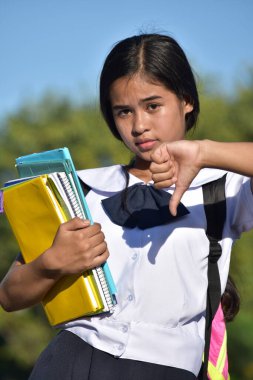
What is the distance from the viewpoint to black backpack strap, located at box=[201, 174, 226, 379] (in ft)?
7.19

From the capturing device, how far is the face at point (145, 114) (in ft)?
7.44

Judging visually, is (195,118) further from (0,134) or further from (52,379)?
(0,134)

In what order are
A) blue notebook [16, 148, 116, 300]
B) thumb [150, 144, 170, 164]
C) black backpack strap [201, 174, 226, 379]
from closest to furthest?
thumb [150, 144, 170, 164], blue notebook [16, 148, 116, 300], black backpack strap [201, 174, 226, 379]

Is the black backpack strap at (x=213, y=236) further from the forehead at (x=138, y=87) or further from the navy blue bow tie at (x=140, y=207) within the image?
the forehead at (x=138, y=87)

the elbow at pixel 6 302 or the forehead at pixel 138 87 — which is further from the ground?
the forehead at pixel 138 87

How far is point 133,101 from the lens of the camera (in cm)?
229

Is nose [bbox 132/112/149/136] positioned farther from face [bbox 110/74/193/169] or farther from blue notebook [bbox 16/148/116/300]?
blue notebook [bbox 16/148/116/300]

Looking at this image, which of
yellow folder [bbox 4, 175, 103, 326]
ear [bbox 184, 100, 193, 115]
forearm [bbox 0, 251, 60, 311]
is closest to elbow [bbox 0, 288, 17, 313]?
→ forearm [bbox 0, 251, 60, 311]

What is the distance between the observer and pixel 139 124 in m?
2.25

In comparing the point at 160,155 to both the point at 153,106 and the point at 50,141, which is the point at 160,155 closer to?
the point at 153,106

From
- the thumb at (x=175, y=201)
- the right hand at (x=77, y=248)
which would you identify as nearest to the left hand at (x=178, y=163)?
the thumb at (x=175, y=201)

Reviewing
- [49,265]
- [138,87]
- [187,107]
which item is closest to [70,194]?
[49,265]

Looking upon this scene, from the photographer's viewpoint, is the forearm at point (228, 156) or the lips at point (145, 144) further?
the lips at point (145, 144)

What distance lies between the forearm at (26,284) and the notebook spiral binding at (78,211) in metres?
0.12
